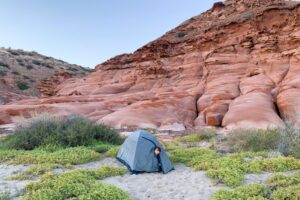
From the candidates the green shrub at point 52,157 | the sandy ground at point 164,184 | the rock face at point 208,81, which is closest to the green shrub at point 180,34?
the rock face at point 208,81

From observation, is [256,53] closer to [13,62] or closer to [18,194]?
[18,194]

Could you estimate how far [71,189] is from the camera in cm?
782

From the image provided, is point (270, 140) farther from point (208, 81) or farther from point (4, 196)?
point (208, 81)

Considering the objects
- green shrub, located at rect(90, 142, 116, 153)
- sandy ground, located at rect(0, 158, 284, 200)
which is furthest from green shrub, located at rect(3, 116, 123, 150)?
sandy ground, located at rect(0, 158, 284, 200)

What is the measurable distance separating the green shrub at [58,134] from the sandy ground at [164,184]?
10.3ft

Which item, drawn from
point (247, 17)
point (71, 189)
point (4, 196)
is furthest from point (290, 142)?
point (247, 17)

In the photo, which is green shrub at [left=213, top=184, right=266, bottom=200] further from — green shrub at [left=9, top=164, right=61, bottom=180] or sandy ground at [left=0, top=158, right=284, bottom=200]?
green shrub at [left=9, top=164, right=61, bottom=180]

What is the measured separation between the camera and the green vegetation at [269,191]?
283 inches

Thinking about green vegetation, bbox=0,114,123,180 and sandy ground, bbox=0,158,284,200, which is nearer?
sandy ground, bbox=0,158,284,200

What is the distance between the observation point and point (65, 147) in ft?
43.7

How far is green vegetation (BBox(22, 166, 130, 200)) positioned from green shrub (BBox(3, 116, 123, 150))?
187 inches

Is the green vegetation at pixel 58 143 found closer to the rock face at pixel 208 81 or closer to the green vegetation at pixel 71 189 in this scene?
the green vegetation at pixel 71 189

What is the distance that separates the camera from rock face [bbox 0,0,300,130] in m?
19.9

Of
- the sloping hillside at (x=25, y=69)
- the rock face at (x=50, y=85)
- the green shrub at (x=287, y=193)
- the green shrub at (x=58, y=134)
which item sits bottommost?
the green shrub at (x=287, y=193)
